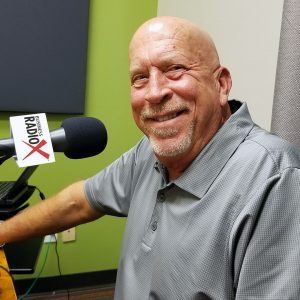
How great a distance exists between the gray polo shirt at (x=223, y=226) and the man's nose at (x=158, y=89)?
15 centimetres

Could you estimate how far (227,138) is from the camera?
0.88 meters

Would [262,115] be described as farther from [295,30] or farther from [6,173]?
[6,173]

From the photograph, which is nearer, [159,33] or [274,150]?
[274,150]

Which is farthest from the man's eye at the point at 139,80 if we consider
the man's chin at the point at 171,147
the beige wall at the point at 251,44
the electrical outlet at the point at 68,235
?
the electrical outlet at the point at 68,235

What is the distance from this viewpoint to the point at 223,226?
759 millimetres

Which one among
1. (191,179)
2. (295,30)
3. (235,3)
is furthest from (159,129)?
(235,3)

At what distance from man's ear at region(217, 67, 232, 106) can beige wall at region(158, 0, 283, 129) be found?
609 mm

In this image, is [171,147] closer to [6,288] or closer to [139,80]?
[139,80]

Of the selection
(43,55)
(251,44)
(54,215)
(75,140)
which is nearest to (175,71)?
(75,140)

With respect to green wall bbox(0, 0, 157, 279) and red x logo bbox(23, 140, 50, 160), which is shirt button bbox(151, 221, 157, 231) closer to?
red x logo bbox(23, 140, 50, 160)

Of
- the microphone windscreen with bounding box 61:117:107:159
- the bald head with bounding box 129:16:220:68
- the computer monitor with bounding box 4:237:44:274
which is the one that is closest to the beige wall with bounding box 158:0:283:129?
the bald head with bounding box 129:16:220:68

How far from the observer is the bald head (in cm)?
91

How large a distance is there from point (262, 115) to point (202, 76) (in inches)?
27.7

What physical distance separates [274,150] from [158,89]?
0.97ft
